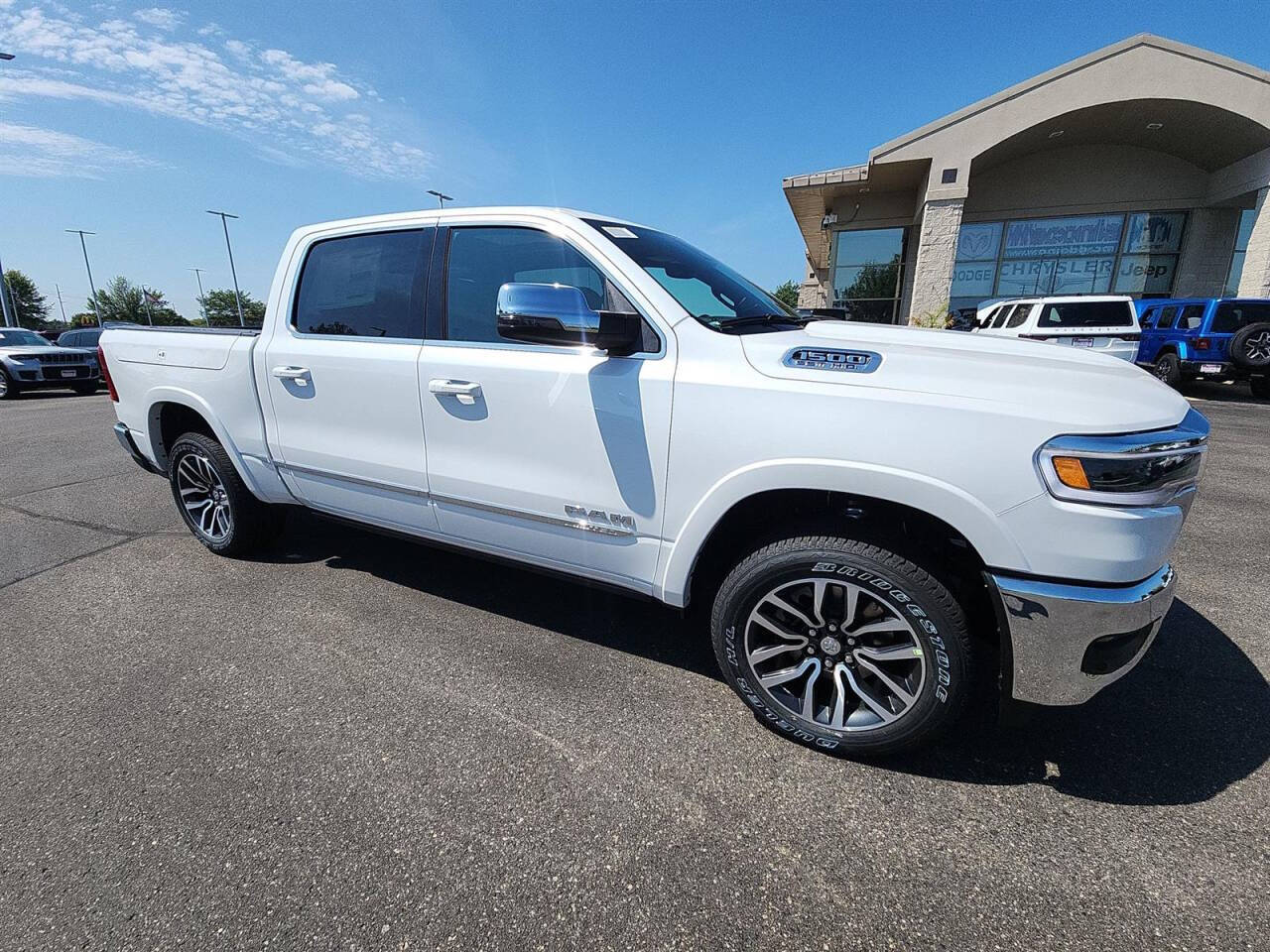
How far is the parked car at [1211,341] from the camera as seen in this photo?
10.6m

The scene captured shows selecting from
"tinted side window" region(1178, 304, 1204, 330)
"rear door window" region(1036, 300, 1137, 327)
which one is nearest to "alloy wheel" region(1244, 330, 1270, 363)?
"tinted side window" region(1178, 304, 1204, 330)

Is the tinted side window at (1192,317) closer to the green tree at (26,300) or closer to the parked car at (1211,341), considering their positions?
the parked car at (1211,341)

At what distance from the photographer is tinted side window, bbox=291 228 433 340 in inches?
111

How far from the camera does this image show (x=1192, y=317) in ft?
38.8

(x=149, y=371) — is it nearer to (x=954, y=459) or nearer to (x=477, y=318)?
(x=477, y=318)

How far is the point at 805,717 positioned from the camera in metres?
2.15

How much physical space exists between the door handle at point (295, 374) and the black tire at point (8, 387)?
16.4m

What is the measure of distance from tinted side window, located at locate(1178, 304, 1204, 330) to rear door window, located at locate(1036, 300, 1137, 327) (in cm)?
154

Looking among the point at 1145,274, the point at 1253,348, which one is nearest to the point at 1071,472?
the point at 1253,348

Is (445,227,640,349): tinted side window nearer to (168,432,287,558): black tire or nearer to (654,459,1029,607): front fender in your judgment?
(654,459,1029,607): front fender

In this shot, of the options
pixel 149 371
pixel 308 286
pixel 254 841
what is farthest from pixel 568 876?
pixel 149 371

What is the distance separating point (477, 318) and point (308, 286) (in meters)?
1.26

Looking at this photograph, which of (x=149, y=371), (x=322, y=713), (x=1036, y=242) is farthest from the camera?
(x=1036, y=242)

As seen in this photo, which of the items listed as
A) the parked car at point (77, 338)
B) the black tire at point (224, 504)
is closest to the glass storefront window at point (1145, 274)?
the black tire at point (224, 504)
